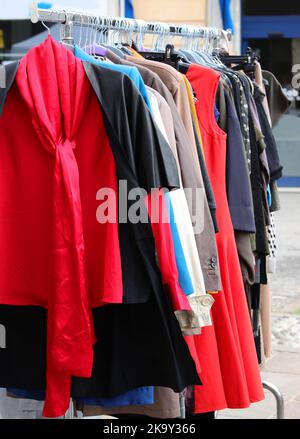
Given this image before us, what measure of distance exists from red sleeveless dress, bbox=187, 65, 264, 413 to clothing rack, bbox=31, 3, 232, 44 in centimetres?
38

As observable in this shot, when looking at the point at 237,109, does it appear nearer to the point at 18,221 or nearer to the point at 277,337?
the point at 18,221

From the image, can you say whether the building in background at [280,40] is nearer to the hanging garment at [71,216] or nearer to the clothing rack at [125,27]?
the clothing rack at [125,27]

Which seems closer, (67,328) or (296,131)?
(67,328)

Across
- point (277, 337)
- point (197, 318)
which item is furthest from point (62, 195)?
point (277, 337)

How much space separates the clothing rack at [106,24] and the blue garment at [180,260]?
2.59 ft

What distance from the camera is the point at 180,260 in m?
3.01

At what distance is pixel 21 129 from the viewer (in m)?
2.98

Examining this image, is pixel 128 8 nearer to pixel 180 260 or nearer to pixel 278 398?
pixel 278 398

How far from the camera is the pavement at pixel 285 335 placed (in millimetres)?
4688

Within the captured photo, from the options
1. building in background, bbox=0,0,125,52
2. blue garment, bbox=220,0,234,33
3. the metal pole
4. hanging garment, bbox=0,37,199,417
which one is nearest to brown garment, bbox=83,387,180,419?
hanging garment, bbox=0,37,199,417

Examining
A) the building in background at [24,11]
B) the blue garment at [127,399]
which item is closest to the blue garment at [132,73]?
the blue garment at [127,399]

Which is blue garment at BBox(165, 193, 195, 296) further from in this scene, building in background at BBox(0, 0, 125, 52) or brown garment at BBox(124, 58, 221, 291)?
building in background at BBox(0, 0, 125, 52)

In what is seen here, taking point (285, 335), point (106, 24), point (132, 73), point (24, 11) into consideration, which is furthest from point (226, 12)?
point (132, 73)

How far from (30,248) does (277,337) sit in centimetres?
341
